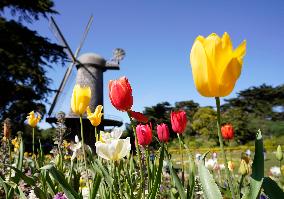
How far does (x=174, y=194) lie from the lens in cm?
165

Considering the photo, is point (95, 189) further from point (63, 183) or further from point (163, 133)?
point (163, 133)

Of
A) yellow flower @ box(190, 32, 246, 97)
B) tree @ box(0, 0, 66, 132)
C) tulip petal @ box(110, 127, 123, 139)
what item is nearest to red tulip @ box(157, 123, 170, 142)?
tulip petal @ box(110, 127, 123, 139)

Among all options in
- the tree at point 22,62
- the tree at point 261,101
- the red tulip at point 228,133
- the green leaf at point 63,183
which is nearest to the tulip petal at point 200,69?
the green leaf at point 63,183

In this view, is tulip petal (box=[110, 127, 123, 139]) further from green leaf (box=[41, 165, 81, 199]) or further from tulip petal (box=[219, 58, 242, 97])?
tulip petal (box=[219, 58, 242, 97])

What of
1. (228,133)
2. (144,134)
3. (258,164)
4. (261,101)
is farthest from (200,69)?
(261,101)

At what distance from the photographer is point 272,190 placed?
0.93 m

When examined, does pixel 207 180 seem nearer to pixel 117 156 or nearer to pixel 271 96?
pixel 117 156

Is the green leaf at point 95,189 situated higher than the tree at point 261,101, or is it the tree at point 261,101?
the tree at point 261,101

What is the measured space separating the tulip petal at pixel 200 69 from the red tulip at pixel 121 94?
1.91 ft

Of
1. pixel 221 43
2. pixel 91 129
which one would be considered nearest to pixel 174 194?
pixel 221 43

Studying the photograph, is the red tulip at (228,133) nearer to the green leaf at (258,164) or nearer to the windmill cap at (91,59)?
the green leaf at (258,164)

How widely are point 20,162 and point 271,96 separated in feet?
196

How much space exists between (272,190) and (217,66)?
36 centimetres

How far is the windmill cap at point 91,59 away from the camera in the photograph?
77.8 feet
